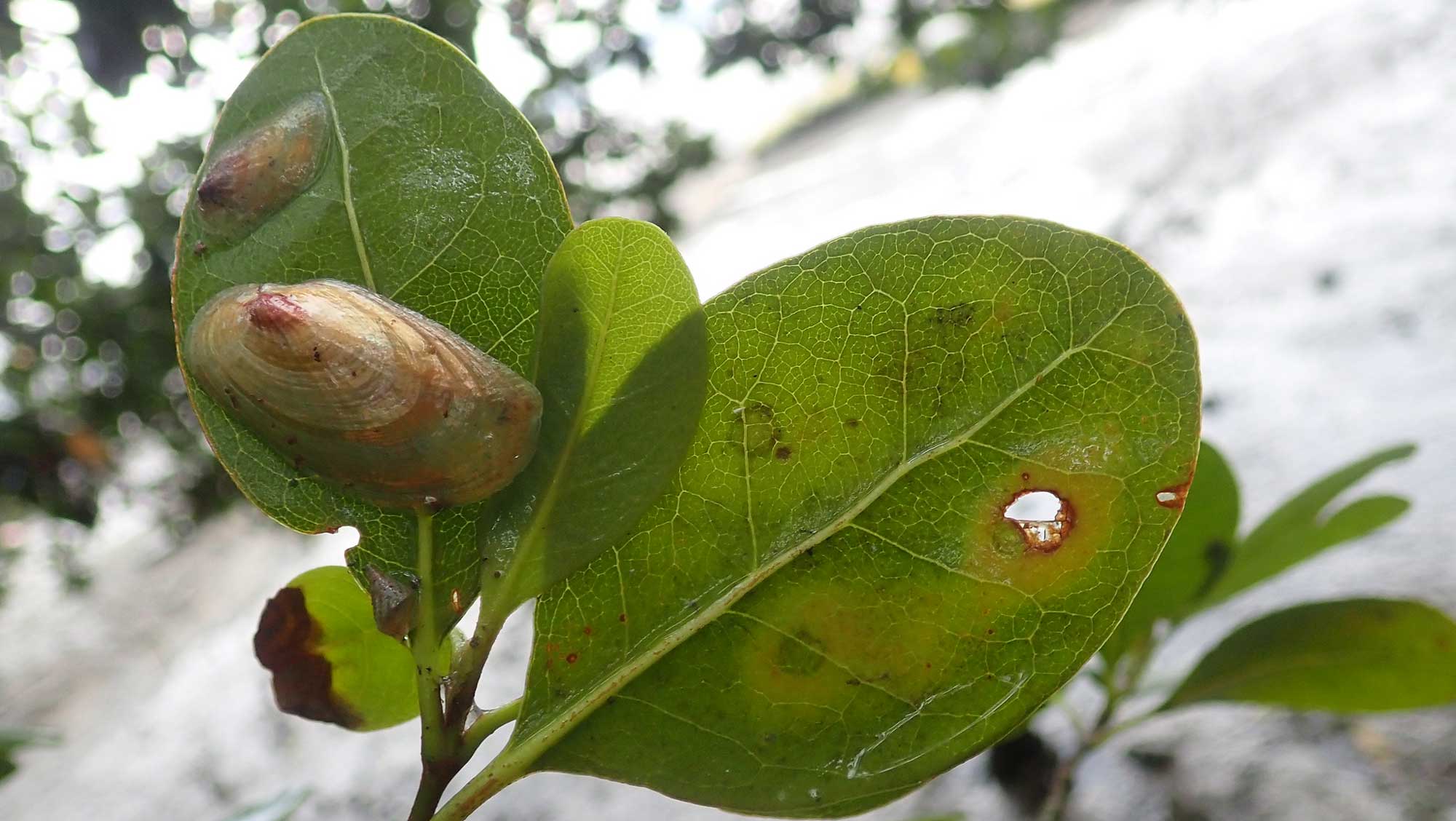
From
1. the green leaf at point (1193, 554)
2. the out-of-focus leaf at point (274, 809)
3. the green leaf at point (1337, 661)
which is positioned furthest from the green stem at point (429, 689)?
the green leaf at point (1337, 661)

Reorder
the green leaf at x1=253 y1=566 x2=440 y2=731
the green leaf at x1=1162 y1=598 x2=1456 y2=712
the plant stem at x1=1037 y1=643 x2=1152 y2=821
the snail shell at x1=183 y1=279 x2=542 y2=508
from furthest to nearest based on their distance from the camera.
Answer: the plant stem at x1=1037 y1=643 x2=1152 y2=821
the green leaf at x1=1162 y1=598 x2=1456 y2=712
the green leaf at x1=253 y1=566 x2=440 y2=731
the snail shell at x1=183 y1=279 x2=542 y2=508

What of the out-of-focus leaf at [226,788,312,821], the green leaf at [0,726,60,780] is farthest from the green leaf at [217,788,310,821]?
the green leaf at [0,726,60,780]

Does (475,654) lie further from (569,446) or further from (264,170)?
(264,170)

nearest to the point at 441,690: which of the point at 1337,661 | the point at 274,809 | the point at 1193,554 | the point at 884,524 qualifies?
the point at 884,524

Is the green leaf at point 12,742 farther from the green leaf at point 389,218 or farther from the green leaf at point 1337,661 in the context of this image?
the green leaf at point 1337,661

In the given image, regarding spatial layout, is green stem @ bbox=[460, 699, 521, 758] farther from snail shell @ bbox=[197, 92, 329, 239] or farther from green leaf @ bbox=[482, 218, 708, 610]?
snail shell @ bbox=[197, 92, 329, 239]

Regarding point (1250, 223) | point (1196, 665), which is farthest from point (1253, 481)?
point (1250, 223)

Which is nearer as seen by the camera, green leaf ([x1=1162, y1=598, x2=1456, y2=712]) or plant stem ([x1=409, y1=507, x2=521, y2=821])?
plant stem ([x1=409, y1=507, x2=521, y2=821])
